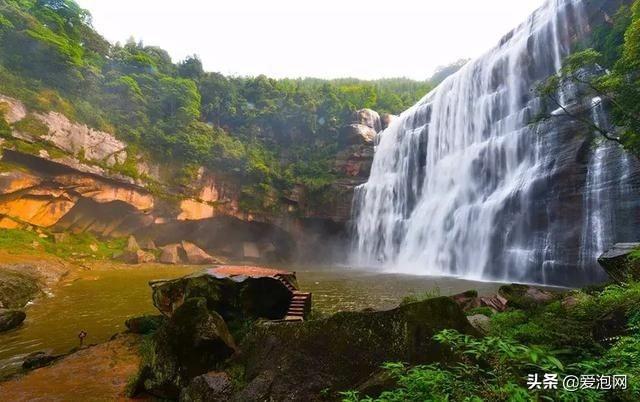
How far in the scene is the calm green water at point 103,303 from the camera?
9461 mm

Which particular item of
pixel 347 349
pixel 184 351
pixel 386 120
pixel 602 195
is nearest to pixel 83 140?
pixel 184 351

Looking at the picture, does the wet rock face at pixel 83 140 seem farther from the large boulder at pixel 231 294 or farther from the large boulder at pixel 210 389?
the large boulder at pixel 210 389

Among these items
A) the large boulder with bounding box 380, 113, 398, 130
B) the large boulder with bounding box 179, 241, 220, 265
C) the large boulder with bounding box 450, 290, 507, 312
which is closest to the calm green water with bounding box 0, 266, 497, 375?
the large boulder with bounding box 450, 290, 507, 312

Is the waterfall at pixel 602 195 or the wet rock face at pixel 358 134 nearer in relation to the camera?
the waterfall at pixel 602 195

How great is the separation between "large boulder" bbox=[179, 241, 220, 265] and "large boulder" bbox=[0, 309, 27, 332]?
20.8 metres

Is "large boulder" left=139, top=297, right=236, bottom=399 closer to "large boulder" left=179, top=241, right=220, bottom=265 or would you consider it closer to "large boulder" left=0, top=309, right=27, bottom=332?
"large boulder" left=0, top=309, right=27, bottom=332

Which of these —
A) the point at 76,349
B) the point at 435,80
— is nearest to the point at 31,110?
the point at 76,349

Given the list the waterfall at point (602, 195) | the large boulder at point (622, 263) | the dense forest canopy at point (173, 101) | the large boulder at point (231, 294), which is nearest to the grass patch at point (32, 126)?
the dense forest canopy at point (173, 101)

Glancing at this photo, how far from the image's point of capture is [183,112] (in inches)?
1432

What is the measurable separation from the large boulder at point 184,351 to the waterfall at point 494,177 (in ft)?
Answer: 46.7

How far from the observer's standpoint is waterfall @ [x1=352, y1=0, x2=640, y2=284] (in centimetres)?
1705

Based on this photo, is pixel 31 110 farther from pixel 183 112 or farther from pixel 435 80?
pixel 435 80

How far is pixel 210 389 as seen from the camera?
539 cm

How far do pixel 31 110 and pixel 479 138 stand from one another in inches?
1241
